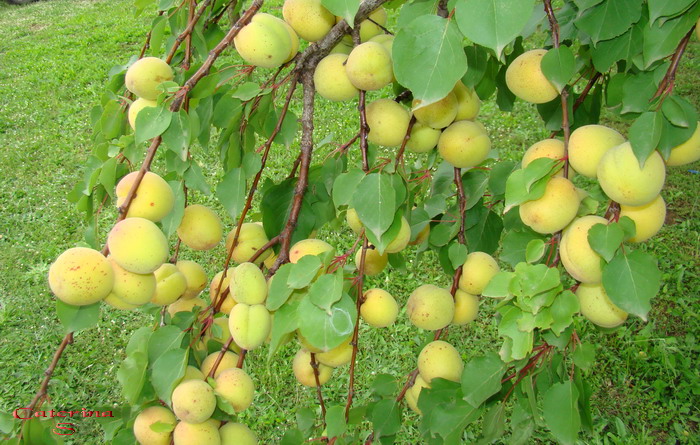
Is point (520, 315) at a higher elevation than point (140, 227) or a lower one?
lower

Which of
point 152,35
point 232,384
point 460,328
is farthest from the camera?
point 460,328

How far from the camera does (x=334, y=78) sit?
3.38ft

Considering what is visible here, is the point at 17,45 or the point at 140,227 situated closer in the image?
the point at 140,227

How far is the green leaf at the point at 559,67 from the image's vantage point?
0.88 meters

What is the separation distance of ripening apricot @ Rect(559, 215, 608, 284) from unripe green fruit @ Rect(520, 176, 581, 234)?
0.06 feet

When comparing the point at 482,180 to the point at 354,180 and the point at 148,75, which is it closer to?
the point at 354,180

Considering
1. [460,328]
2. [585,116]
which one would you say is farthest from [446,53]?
[460,328]

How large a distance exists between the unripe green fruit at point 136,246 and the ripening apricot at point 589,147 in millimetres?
605

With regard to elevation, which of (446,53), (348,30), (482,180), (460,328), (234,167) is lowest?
(460,328)

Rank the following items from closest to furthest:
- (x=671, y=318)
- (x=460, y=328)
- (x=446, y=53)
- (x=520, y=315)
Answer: (x=446, y=53), (x=520, y=315), (x=671, y=318), (x=460, y=328)

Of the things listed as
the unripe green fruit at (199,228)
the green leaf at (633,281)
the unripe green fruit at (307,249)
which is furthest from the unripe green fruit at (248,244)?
the green leaf at (633,281)

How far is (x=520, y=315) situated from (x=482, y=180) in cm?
54

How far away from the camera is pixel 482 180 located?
1.29 metres

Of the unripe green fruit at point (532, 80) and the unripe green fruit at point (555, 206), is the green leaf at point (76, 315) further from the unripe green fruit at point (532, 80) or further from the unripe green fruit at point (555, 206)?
the unripe green fruit at point (532, 80)
